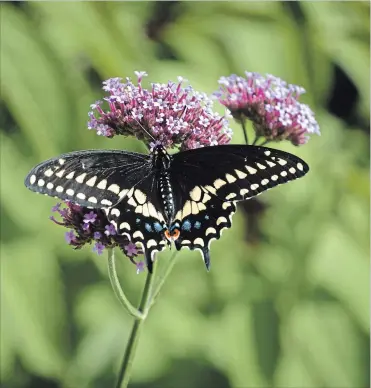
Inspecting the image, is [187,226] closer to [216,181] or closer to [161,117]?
[216,181]

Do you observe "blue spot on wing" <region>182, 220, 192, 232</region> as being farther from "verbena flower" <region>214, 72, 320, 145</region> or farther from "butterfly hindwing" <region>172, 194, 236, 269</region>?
"verbena flower" <region>214, 72, 320, 145</region>

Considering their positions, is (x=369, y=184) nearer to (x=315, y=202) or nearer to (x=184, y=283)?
(x=315, y=202)

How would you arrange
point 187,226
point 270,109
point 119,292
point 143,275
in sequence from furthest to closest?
point 143,275
point 270,109
point 187,226
point 119,292

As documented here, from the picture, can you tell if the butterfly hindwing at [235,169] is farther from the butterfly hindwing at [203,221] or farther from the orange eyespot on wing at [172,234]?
the orange eyespot on wing at [172,234]

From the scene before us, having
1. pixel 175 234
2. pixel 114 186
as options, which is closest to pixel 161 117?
pixel 114 186

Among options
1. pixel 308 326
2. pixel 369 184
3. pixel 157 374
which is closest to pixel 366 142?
pixel 369 184

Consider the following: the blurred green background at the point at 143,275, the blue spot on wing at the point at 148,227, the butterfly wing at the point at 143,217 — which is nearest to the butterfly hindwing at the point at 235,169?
the butterfly wing at the point at 143,217
